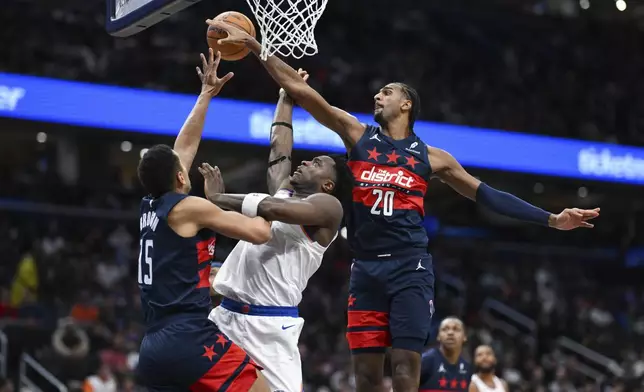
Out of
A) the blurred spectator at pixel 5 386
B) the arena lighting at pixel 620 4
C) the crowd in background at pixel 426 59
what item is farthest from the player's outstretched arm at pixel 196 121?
the arena lighting at pixel 620 4

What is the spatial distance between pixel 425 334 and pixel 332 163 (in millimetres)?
1191

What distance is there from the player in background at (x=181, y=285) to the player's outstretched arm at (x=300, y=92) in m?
1.42

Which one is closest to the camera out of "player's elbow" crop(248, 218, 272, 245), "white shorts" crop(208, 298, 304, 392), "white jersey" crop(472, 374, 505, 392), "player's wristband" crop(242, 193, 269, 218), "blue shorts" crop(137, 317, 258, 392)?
"blue shorts" crop(137, 317, 258, 392)

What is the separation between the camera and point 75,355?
44.5 feet

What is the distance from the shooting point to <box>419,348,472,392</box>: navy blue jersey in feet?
30.7

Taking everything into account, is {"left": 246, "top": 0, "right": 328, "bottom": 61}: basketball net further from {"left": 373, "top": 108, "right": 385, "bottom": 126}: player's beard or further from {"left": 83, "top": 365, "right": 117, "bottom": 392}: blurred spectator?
{"left": 83, "top": 365, "right": 117, "bottom": 392}: blurred spectator

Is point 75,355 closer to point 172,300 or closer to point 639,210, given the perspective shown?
point 172,300

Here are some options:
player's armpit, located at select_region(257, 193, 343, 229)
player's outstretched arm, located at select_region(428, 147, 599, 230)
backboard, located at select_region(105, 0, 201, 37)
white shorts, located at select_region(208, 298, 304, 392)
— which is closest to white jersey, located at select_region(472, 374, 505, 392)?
player's outstretched arm, located at select_region(428, 147, 599, 230)

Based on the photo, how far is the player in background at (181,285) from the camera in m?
5.14

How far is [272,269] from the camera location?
6.27 metres

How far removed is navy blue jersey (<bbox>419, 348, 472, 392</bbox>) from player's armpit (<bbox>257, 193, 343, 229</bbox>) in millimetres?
3788

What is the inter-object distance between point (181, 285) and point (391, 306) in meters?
1.65

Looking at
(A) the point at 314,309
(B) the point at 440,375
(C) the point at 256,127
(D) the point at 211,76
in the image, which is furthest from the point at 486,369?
(C) the point at 256,127

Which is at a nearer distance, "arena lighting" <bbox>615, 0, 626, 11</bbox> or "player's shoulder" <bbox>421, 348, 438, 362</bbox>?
"player's shoulder" <bbox>421, 348, 438, 362</bbox>
